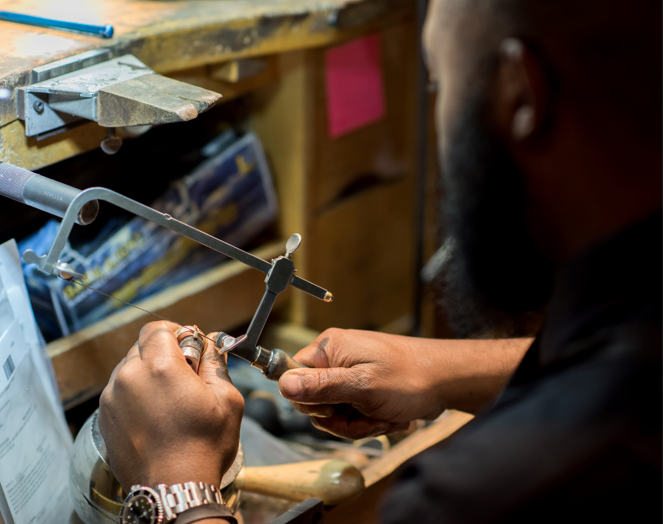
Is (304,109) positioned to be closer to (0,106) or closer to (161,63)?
(161,63)

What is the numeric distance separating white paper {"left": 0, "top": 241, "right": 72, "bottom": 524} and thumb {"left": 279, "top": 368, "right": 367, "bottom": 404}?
28cm

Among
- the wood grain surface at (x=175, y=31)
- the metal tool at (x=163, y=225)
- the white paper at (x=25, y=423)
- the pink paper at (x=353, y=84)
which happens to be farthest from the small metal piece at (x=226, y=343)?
the pink paper at (x=353, y=84)

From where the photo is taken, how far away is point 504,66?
1.58 ft

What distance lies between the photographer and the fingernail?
0.69 m

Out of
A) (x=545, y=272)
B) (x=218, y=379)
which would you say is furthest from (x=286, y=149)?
(x=545, y=272)

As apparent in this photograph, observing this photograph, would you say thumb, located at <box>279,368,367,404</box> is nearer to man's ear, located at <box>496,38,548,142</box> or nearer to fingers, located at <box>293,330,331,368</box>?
fingers, located at <box>293,330,331,368</box>

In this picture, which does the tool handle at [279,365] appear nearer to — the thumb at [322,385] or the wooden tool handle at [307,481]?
the thumb at [322,385]

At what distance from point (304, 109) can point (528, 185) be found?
0.73m

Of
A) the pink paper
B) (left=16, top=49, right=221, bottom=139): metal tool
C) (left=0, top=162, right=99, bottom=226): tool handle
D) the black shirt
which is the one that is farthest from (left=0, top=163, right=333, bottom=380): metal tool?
the pink paper

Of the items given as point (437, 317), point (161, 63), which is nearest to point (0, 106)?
point (161, 63)

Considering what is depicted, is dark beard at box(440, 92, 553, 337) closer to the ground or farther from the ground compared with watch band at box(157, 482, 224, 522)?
farther from the ground

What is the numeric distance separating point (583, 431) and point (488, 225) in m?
0.19

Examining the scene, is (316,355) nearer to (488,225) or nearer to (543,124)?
(488,225)

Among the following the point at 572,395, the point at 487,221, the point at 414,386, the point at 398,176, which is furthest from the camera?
the point at 398,176
